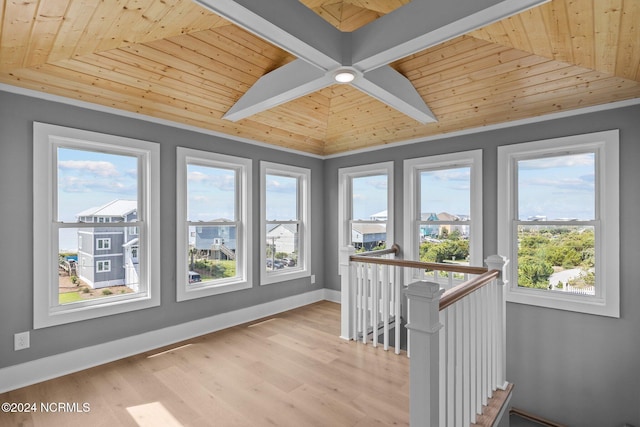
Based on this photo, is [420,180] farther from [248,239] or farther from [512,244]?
[248,239]

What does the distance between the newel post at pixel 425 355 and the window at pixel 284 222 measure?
3199 mm

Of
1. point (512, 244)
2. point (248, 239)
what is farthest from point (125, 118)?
point (512, 244)

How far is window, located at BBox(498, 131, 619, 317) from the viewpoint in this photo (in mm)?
3033

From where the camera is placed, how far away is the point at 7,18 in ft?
6.01

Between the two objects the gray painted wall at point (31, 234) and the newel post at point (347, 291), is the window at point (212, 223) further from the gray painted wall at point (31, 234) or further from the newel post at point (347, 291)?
the newel post at point (347, 291)

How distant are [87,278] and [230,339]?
158cm

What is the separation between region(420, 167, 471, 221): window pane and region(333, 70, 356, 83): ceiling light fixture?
2215 mm

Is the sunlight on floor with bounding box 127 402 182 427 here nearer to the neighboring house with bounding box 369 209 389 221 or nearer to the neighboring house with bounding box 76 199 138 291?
the neighboring house with bounding box 76 199 138 291

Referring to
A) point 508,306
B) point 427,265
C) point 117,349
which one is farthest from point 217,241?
point 508,306

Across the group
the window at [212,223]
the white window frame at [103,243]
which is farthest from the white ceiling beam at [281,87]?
the white window frame at [103,243]

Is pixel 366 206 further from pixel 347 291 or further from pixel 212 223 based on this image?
pixel 212 223

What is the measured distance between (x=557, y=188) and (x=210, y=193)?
4003mm

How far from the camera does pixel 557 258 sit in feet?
11.2

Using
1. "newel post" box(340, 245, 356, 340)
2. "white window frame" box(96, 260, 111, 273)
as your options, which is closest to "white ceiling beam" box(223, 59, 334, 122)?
"newel post" box(340, 245, 356, 340)
